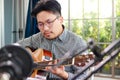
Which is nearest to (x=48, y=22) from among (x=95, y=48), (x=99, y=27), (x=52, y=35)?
(x=52, y=35)

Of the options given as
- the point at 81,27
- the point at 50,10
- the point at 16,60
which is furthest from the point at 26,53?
the point at 81,27

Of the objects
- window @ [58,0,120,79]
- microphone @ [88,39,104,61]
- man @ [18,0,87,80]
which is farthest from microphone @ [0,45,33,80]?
window @ [58,0,120,79]

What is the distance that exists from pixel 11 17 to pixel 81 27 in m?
1.00

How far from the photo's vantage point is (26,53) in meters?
0.40

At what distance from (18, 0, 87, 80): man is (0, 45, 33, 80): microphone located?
31.7 inches

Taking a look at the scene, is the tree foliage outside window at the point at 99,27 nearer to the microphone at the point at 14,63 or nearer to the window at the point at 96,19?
the window at the point at 96,19

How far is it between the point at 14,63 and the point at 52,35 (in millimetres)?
981

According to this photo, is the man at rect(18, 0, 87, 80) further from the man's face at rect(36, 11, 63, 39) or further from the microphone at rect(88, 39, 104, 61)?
the microphone at rect(88, 39, 104, 61)

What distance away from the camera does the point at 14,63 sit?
0.39 metres

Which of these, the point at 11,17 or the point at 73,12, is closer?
the point at 73,12

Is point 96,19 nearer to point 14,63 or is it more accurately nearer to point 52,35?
point 52,35

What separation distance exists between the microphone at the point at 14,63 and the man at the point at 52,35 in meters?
0.81

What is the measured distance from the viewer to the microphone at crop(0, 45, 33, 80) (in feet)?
1.24

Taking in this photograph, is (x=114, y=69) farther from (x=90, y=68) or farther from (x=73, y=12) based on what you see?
(x=90, y=68)
